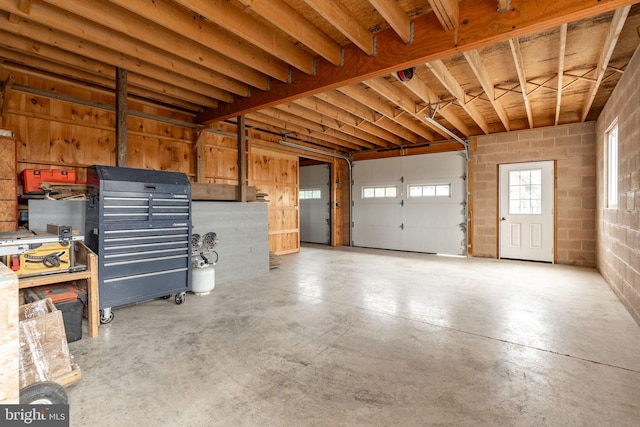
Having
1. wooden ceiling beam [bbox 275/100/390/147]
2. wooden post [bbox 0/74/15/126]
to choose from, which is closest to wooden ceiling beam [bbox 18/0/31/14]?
wooden post [bbox 0/74/15/126]

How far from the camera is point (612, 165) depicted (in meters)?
4.53

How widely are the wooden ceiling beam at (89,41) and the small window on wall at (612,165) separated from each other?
17.8 feet

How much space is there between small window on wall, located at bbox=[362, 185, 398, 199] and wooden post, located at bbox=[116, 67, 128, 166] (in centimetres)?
604

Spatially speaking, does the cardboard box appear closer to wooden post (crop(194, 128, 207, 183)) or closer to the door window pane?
wooden post (crop(194, 128, 207, 183))

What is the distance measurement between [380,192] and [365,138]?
172 cm

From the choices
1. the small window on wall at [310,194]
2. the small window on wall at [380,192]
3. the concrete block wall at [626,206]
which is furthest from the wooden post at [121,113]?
the small window on wall at [380,192]

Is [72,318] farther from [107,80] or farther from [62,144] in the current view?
[107,80]

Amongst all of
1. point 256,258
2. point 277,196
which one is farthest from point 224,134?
point 256,258

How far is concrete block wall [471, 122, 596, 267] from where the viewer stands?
5754mm

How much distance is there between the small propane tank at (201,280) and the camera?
3881mm

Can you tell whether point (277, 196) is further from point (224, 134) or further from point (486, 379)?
point (486, 379)

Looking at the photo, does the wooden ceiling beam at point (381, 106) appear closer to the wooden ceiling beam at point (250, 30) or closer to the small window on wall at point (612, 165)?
the wooden ceiling beam at point (250, 30)

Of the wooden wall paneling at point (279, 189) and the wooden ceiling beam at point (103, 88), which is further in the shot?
the wooden wall paneling at point (279, 189)

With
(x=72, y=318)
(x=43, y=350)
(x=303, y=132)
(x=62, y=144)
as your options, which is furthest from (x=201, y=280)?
(x=303, y=132)
